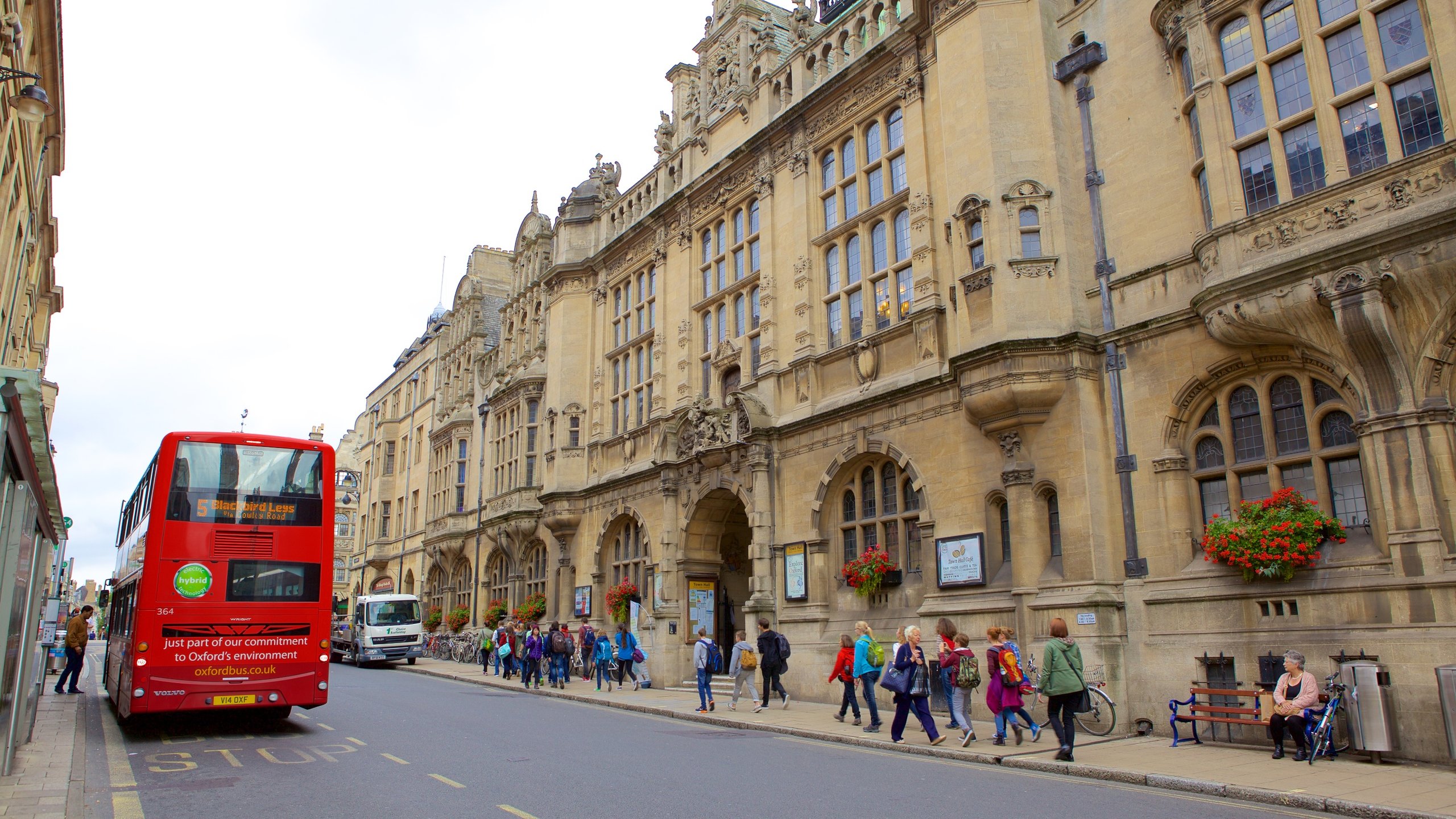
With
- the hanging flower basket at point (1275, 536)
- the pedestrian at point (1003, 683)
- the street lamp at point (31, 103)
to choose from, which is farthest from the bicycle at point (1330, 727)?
the street lamp at point (31, 103)

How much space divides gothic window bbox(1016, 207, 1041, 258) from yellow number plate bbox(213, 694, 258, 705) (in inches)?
528

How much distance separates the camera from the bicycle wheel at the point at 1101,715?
43.0 feet

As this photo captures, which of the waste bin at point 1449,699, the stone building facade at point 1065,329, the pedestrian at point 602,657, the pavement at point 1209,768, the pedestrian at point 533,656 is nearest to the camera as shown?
the pavement at point 1209,768

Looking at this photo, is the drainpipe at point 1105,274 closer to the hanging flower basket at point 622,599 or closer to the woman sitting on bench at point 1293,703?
the woman sitting on bench at point 1293,703

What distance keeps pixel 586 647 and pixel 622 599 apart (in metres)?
2.01

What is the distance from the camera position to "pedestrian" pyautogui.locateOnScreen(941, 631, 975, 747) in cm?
1248

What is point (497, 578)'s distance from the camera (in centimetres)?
3581

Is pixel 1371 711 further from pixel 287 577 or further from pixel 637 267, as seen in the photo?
pixel 637 267

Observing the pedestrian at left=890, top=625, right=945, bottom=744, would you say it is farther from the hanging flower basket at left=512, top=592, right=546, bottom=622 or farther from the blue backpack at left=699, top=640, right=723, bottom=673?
the hanging flower basket at left=512, top=592, right=546, bottom=622

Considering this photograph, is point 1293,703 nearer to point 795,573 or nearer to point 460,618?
point 795,573

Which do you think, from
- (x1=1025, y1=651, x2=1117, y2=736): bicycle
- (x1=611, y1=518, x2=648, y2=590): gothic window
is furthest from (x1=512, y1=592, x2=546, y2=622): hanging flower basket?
(x1=1025, y1=651, x2=1117, y2=736): bicycle

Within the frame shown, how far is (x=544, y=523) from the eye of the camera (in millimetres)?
30141

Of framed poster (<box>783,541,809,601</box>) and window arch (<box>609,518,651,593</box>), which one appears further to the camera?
window arch (<box>609,518,651,593</box>)

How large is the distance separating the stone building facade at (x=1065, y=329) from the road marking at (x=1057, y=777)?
3302mm
